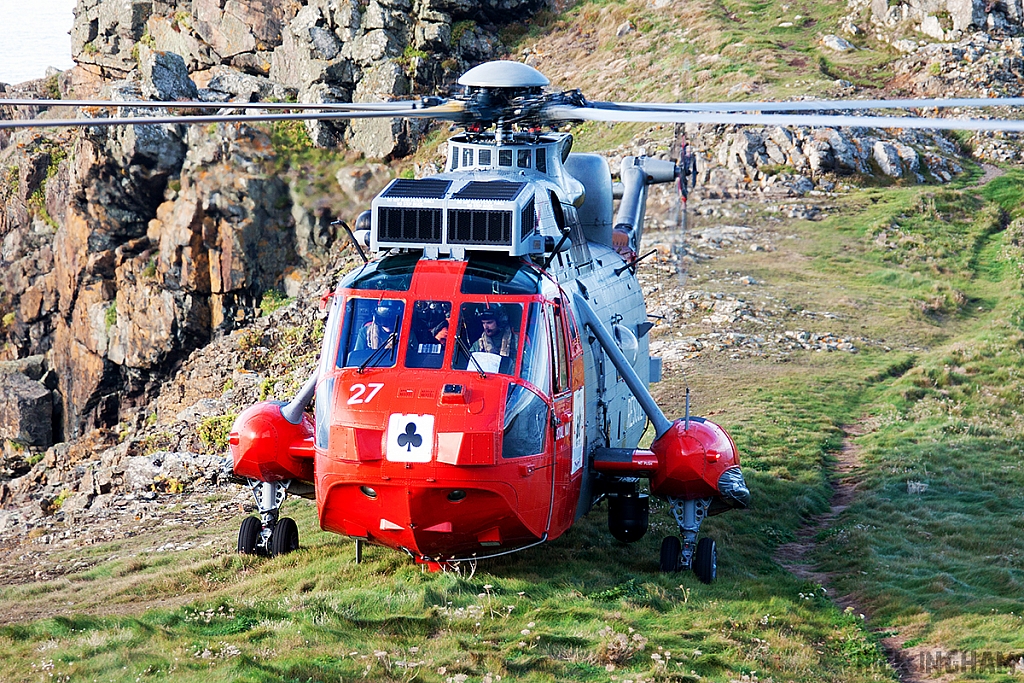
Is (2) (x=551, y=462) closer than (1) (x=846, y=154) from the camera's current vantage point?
Yes

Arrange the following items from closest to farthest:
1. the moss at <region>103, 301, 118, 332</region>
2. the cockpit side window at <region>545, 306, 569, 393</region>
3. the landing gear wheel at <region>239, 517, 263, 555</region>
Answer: the cockpit side window at <region>545, 306, 569, 393</region> → the landing gear wheel at <region>239, 517, 263, 555</region> → the moss at <region>103, 301, 118, 332</region>

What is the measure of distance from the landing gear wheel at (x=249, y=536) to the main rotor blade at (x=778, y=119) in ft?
20.4

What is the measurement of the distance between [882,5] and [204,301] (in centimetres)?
3133

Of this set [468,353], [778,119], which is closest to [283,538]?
[468,353]

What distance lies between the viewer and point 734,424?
65.1 ft

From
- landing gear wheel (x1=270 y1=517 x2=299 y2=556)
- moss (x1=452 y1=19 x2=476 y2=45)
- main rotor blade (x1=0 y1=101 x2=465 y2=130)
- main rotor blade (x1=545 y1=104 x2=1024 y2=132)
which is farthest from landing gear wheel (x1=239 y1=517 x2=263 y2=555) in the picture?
moss (x1=452 y1=19 x2=476 y2=45)

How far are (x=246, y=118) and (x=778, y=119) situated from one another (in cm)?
494

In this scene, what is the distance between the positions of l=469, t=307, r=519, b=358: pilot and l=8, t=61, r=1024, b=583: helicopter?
0.01 metres

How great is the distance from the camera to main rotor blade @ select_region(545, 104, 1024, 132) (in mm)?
8094

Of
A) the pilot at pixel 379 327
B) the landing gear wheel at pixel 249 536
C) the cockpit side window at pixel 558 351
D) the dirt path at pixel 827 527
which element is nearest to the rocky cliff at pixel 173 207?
the dirt path at pixel 827 527

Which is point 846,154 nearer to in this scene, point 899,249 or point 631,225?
point 899,249

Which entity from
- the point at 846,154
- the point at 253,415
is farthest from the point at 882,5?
the point at 253,415

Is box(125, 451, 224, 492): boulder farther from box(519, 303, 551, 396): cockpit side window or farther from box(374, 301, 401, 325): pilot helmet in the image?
box(519, 303, 551, 396): cockpit side window

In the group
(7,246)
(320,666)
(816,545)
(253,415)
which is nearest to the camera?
(320,666)
